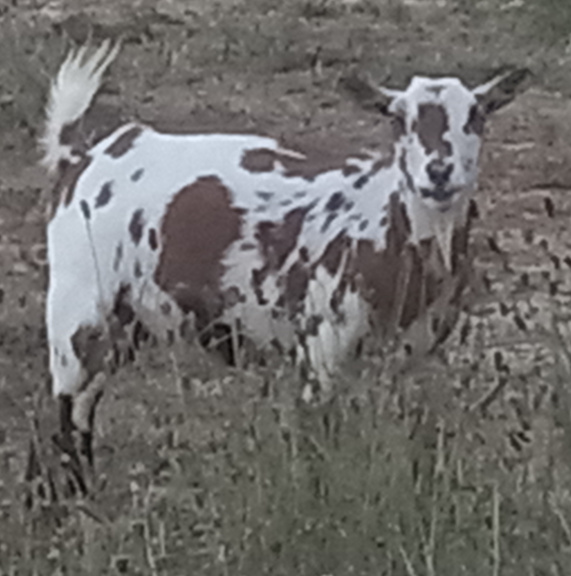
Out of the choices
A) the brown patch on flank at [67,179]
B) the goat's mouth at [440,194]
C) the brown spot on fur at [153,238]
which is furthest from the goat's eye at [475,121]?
the brown patch on flank at [67,179]

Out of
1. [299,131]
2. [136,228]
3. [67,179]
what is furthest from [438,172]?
[299,131]

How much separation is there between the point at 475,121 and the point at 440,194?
154 millimetres

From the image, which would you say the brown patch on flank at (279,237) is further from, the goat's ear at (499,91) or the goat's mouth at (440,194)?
the goat's ear at (499,91)

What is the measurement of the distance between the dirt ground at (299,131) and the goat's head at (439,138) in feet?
1.18

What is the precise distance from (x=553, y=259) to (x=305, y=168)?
3.05 ft

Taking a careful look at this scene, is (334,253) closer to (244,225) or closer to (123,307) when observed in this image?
(244,225)

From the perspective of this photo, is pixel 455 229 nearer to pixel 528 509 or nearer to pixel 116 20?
pixel 528 509

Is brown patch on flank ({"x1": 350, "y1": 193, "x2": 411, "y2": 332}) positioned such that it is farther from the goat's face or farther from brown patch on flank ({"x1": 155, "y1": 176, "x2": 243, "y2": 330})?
brown patch on flank ({"x1": 155, "y1": 176, "x2": 243, "y2": 330})

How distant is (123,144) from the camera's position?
3826mm

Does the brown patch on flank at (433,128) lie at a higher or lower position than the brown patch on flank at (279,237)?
higher

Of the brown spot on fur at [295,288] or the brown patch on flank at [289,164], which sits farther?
the brown patch on flank at [289,164]

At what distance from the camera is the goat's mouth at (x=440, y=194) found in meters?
3.60

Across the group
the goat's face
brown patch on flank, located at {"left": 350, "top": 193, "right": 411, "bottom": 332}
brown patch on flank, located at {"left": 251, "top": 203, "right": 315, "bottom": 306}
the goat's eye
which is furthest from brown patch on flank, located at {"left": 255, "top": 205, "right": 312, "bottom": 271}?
the goat's eye

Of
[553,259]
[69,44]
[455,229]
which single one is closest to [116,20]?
[69,44]
